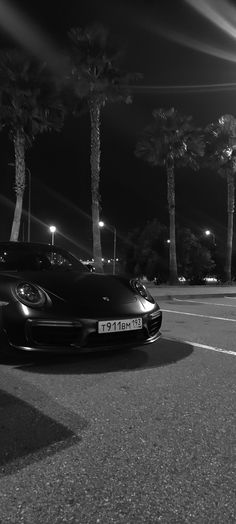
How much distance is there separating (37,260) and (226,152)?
29139 millimetres

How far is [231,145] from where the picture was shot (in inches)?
1280

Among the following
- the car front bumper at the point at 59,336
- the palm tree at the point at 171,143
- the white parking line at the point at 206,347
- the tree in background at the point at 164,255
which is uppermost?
the palm tree at the point at 171,143

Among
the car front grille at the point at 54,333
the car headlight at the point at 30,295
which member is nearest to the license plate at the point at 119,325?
the car front grille at the point at 54,333

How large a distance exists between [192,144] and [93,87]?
358 inches

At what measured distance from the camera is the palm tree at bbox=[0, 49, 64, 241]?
24.0m

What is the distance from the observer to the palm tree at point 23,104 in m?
24.0

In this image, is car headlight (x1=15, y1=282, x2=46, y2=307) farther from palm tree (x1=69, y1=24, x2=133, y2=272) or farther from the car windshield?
palm tree (x1=69, y1=24, x2=133, y2=272)

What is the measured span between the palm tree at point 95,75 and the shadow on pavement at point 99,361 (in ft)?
60.5

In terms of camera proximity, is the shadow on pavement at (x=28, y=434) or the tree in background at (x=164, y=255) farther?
the tree in background at (x=164, y=255)

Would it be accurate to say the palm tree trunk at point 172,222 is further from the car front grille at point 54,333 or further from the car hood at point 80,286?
the car front grille at point 54,333

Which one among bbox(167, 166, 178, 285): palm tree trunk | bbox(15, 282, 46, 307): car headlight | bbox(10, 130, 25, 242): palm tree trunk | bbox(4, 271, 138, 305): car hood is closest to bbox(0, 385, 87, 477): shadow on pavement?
bbox(15, 282, 46, 307): car headlight

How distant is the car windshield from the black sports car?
70 centimetres

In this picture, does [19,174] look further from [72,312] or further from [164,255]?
[72,312]

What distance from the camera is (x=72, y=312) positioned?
162 inches
